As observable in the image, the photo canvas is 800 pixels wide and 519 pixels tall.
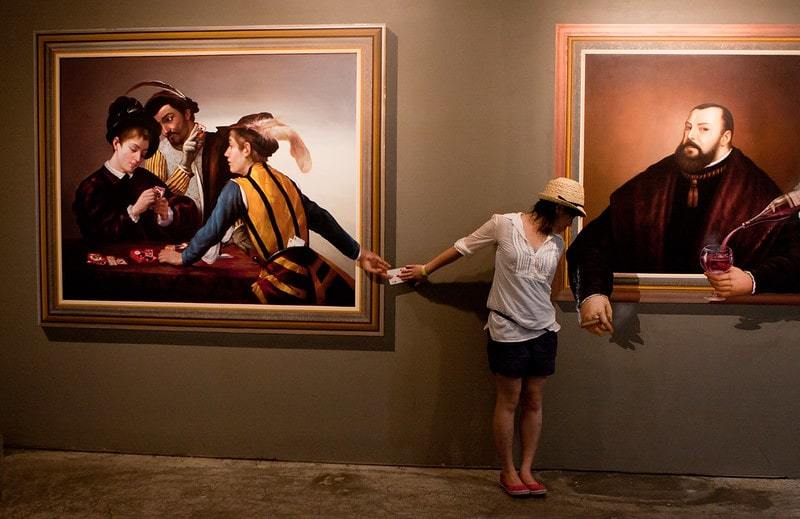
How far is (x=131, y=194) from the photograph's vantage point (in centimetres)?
361

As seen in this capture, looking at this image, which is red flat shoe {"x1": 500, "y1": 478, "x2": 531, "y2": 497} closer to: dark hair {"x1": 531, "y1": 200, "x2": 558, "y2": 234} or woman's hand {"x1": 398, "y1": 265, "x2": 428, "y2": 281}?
woman's hand {"x1": 398, "y1": 265, "x2": 428, "y2": 281}

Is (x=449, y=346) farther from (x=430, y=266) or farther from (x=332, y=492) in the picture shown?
(x=332, y=492)

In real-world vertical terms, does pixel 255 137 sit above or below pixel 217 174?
above

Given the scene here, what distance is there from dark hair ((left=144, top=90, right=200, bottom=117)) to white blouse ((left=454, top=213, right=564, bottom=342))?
1.79 m

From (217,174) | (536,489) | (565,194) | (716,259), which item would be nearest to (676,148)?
(716,259)

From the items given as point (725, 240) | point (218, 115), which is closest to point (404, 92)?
point (218, 115)

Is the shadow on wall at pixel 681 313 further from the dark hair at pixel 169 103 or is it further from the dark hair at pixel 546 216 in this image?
the dark hair at pixel 169 103

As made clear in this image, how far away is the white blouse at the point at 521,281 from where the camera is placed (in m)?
3.08

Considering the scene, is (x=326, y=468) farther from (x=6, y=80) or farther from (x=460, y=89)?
(x=6, y=80)

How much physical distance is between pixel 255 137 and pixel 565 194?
169 cm

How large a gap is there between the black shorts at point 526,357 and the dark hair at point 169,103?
6.83 feet

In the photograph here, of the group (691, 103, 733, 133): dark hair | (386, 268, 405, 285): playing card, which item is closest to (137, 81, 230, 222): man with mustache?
(386, 268, 405, 285): playing card

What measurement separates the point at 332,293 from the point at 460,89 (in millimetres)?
1304

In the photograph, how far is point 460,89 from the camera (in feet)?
11.3
